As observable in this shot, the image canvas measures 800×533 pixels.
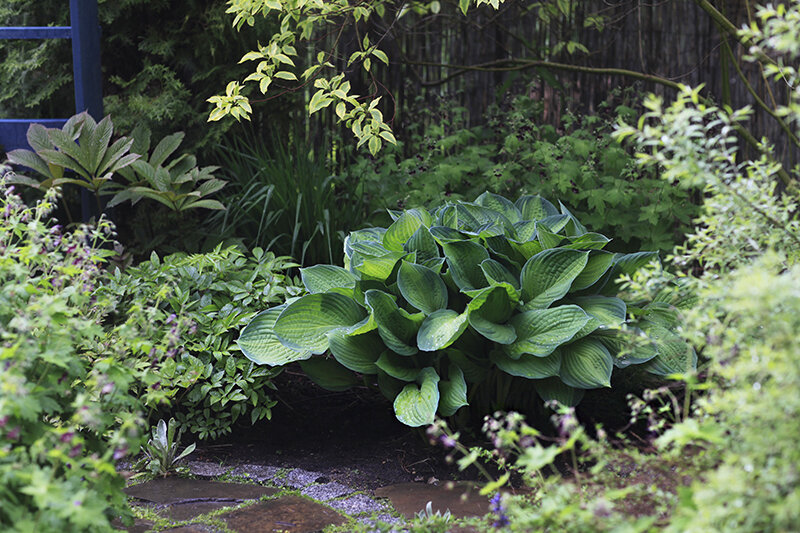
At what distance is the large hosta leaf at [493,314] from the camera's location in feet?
7.24

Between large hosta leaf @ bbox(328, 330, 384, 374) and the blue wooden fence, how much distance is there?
6.40 feet

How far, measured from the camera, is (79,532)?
138cm

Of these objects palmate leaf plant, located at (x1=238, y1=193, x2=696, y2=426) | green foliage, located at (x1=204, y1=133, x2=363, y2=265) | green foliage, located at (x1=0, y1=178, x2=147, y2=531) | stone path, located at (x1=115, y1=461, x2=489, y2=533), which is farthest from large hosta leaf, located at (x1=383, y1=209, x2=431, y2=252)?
green foliage, located at (x1=0, y1=178, x2=147, y2=531)

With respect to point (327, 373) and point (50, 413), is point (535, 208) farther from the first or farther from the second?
point (50, 413)

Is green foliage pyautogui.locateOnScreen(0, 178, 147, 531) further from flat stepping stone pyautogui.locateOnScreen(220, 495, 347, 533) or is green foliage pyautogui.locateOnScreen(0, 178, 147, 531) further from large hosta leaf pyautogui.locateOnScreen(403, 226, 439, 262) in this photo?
large hosta leaf pyautogui.locateOnScreen(403, 226, 439, 262)

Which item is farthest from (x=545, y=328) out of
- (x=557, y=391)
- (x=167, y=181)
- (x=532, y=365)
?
(x=167, y=181)

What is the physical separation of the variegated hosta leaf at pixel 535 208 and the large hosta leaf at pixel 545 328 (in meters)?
0.60

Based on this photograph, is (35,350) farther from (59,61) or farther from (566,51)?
(566,51)

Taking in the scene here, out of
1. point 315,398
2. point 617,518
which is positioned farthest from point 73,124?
point 617,518

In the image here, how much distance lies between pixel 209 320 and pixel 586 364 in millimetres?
1340

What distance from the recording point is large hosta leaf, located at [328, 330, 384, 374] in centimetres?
233

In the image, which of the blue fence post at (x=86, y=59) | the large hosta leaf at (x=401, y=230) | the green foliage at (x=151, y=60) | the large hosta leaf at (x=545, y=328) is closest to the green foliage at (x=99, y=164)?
the blue fence post at (x=86, y=59)

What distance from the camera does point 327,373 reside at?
2516 mm

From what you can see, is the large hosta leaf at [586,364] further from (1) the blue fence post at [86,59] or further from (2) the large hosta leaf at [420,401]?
(1) the blue fence post at [86,59]
